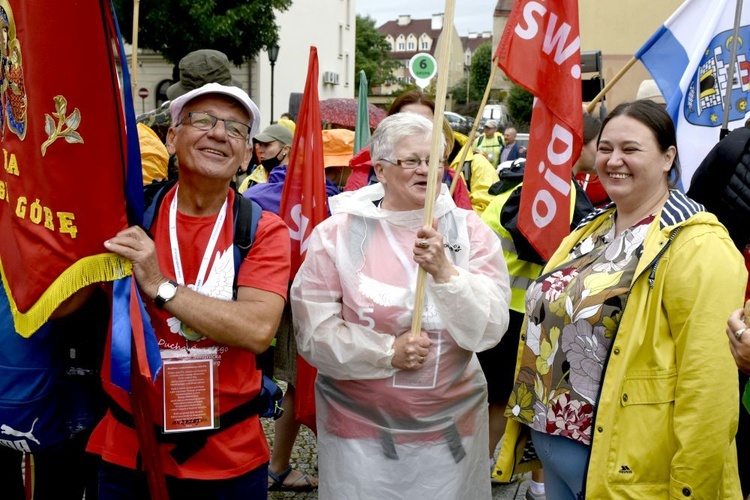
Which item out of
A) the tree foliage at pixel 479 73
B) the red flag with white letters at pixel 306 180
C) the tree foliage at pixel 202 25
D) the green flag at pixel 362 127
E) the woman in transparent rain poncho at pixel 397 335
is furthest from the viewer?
the tree foliage at pixel 479 73

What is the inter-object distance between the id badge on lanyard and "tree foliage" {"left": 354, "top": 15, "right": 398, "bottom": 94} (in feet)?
177

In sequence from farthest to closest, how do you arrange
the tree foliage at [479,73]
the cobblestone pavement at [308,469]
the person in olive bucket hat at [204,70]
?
1. the tree foliage at [479,73]
2. the cobblestone pavement at [308,469]
3. the person in olive bucket hat at [204,70]

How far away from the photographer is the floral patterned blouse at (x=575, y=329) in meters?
2.32

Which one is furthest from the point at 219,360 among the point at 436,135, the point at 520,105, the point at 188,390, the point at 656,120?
the point at 520,105

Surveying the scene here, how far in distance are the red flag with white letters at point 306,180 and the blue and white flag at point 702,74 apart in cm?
186

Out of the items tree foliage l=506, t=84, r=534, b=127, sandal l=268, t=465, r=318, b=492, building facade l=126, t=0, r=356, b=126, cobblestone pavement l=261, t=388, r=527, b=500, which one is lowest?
tree foliage l=506, t=84, r=534, b=127

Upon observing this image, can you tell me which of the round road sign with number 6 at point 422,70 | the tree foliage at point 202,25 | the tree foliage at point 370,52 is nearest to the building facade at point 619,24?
the tree foliage at point 202,25

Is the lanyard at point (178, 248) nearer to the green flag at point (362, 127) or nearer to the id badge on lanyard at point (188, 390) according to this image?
the id badge on lanyard at point (188, 390)

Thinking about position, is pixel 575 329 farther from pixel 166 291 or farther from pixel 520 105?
pixel 520 105

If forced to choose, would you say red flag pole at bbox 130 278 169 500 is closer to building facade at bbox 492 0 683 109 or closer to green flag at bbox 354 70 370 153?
green flag at bbox 354 70 370 153

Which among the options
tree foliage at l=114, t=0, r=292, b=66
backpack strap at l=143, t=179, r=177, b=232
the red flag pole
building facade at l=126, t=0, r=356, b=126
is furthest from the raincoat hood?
building facade at l=126, t=0, r=356, b=126

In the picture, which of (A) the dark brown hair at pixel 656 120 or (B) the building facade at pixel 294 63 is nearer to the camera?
(A) the dark brown hair at pixel 656 120

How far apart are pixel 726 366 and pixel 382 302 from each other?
104 centimetres

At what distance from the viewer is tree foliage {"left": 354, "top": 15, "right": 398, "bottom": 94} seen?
56.5 m
